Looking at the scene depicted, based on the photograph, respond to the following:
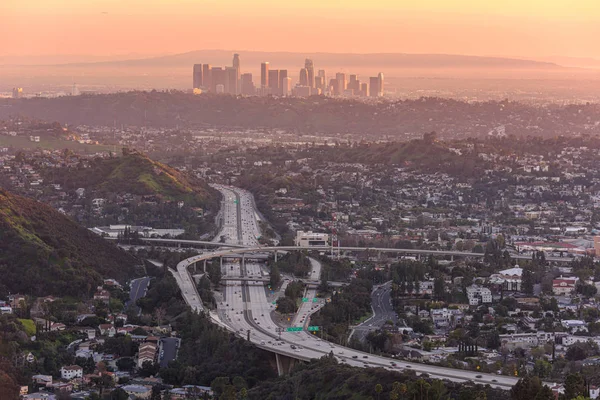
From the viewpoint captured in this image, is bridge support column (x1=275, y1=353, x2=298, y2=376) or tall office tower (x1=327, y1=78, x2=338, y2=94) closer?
bridge support column (x1=275, y1=353, x2=298, y2=376)

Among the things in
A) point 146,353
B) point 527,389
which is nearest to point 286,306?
point 146,353

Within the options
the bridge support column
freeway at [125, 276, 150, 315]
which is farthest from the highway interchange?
freeway at [125, 276, 150, 315]

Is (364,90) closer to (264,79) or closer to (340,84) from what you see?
(340,84)

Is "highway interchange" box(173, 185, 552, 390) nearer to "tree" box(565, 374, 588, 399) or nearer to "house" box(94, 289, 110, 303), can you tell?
"house" box(94, 289, 110, 303)

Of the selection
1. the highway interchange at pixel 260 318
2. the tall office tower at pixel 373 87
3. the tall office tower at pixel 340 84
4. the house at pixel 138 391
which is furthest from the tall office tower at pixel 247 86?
the house at pixel 138 391

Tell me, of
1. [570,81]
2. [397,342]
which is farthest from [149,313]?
[570,81]

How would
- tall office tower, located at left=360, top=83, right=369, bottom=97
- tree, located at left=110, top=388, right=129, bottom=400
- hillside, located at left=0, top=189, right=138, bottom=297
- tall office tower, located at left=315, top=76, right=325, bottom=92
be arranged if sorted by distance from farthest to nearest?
tall office tower, located at left=315, top=76, right=325, bottom=92 → tall office tower, located at left=360, top=83, right=369, bottom=97 → hillside, located at left=0, top=189, right=138, bottom=297 → tree, located at left=110, top=388, right=129, bottom=400
